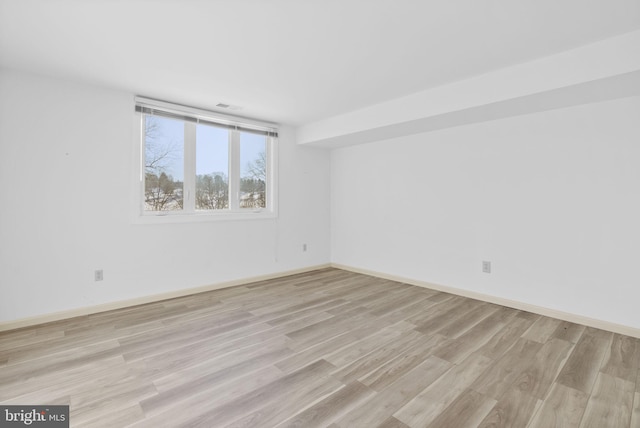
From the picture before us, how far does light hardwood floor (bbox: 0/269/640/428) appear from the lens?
159cm

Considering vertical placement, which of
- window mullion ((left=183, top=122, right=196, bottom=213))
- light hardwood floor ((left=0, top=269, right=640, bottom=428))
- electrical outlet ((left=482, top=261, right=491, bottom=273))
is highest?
window mullion ((left=183, top=122, right=196, bottom=213))

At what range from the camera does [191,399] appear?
5.59ft

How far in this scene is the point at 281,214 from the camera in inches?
182

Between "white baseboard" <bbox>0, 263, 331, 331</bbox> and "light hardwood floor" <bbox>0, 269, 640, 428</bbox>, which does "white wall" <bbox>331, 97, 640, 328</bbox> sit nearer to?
"light hardwood floor" <bbox>0, 269, 640, 428</bbox>

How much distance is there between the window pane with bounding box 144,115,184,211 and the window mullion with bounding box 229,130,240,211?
0.64 m

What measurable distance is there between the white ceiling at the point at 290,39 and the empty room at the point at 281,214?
0.06 ft

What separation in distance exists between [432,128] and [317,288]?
2519 millimetres

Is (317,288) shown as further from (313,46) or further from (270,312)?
(313,46)

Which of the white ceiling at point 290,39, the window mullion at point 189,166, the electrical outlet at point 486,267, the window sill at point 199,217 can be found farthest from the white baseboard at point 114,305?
the electrical outlet at point 486,267

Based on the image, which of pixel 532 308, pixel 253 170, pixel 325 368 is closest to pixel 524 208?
pixel 532 308

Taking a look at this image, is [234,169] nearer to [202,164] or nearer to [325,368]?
[202,164]

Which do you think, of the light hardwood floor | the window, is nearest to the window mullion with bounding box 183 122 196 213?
the window

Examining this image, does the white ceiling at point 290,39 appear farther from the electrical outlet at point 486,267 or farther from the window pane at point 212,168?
the electrical outlet at point 486,267

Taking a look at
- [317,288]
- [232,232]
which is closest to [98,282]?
[232,232]
